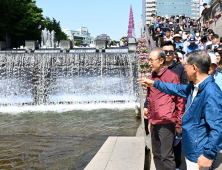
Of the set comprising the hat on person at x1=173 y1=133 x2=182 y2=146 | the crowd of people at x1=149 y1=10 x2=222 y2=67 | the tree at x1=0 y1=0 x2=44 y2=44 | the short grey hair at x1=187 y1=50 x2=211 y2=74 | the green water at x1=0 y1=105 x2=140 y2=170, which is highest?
the tree at x1=0 y1=0 x2=44 y2=44

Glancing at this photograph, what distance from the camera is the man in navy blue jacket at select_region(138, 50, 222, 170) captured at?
2.40 metres

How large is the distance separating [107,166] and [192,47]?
5747 millimetres

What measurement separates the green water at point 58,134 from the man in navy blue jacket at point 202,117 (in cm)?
360

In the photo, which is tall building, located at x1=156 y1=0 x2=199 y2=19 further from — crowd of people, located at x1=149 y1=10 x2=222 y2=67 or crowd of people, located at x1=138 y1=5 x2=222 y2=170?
crowd of people, located at x1=138 y1=5 x2=222 y2=170

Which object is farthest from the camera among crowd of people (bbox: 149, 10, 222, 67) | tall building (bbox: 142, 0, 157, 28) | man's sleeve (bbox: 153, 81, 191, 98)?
tall building (bbox: 142, 0, 157, 28)

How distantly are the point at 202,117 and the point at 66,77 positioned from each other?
17913 millimetres

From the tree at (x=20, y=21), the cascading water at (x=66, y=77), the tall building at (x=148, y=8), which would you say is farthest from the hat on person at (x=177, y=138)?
the tall building at (x=148, y=8)

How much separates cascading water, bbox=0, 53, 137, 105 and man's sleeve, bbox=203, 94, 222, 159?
1362cm

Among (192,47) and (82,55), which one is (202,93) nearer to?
(192,47)

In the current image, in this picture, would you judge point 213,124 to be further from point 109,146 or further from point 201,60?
point 109,146

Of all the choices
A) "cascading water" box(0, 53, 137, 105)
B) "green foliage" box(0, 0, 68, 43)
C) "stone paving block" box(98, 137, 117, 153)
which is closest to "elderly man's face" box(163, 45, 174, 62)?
"stone paving block" box(98, 137, 117, 153)

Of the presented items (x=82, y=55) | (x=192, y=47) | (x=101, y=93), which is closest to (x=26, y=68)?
(x=82, y=55)

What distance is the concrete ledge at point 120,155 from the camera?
4499 mm

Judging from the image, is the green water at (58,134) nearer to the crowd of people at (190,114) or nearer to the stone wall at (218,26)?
the crowd of people at (190,114)
